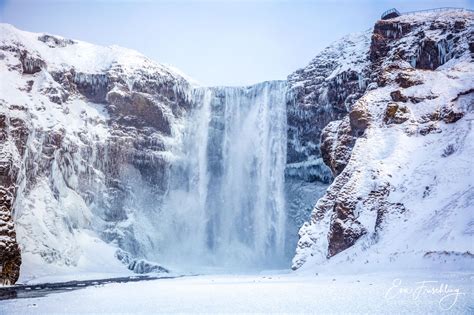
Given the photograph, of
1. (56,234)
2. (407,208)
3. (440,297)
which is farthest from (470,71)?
(56,234)

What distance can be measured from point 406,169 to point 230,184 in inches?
1394

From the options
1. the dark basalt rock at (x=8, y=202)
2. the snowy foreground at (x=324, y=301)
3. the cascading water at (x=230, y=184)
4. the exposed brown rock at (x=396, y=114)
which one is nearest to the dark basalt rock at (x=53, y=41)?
the cascading water at (x=230, y=184)

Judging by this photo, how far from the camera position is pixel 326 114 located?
202 feet

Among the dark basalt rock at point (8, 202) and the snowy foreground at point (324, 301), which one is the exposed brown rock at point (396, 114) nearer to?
the snowy foreground at point (324, 301)

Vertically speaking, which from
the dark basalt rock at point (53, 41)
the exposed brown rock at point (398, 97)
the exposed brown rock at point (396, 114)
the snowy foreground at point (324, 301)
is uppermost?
the dark basalt rock at point (53, 41)

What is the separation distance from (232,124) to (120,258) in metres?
25.2

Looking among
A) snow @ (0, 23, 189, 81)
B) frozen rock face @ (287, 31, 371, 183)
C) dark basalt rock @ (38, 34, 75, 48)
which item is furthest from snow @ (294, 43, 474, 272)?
dark basalt rock @ (38, 34, 75, 48)

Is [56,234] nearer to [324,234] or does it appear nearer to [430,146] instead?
[324,234]

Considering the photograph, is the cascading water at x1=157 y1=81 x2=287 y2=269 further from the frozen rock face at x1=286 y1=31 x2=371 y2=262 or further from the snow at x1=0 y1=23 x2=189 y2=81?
the snow at x1=0 y1=23 x2=189 y2=81

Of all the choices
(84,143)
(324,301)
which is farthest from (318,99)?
(324,301)
